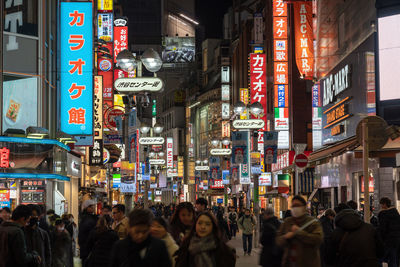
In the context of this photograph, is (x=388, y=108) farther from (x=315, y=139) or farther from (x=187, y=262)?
(x=187, y=262)

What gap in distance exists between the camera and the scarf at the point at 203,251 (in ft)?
24.1

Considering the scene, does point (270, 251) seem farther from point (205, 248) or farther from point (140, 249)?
point (140, 249)

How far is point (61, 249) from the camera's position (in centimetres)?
1413

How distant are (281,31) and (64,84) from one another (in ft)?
66.2

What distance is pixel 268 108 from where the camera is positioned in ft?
191

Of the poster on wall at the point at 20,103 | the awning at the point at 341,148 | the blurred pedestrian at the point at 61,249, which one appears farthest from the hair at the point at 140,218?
the poster on wall at the point at 20,103

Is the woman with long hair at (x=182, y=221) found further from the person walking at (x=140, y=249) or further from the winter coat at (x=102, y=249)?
the person walking at (x=140, y=249)

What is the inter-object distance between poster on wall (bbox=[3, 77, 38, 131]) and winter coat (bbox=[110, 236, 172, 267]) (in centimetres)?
2216

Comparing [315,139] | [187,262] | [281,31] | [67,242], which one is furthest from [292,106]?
[187,262]

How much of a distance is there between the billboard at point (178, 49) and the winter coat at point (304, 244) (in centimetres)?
13516

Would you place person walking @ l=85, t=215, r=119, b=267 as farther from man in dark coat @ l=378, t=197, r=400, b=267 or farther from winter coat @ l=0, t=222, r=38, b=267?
man in dark coat @ l=378, t=197, r=400, b=267

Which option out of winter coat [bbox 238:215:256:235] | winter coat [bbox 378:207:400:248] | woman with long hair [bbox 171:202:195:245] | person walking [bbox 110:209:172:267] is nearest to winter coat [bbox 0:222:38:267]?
woman with long hair [bbox 171:202:195:245]

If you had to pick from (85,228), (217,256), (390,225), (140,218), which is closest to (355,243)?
(217,256)

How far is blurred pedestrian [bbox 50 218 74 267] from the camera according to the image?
13977mm
